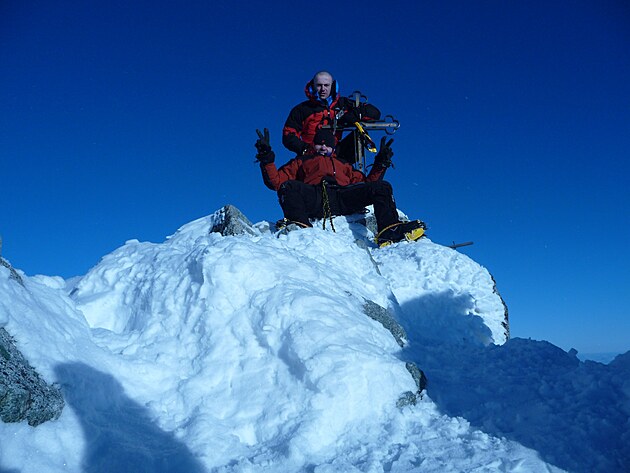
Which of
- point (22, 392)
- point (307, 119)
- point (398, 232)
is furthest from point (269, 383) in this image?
point (307, 119)

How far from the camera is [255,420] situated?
124 inches

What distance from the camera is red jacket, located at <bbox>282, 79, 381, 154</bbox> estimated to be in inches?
332

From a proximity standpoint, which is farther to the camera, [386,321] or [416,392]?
[386,321]

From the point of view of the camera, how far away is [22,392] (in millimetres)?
2488

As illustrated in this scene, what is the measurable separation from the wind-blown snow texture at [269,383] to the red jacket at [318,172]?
296cm

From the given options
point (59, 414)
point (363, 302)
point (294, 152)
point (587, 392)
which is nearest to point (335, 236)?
point (363, 302)

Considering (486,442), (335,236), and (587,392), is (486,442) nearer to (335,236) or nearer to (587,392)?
(587,392)

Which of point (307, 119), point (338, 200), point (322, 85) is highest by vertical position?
point (322, 85)

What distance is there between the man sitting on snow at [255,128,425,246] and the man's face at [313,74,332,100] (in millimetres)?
1031

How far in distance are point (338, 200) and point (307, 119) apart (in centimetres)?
204

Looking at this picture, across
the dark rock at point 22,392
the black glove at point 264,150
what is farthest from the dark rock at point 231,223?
the dark rock at point 22,392

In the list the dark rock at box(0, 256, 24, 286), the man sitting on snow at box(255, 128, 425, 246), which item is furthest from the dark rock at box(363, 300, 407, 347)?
the dark rock at box(0, 256, 24, 286)

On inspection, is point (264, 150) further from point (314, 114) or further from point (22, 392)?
point (22, 392)

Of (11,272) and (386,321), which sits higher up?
(386,321)
